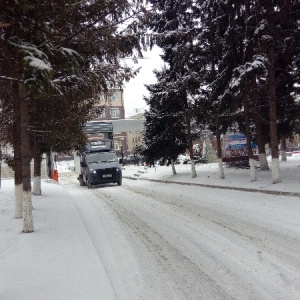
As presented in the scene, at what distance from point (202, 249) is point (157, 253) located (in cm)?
83

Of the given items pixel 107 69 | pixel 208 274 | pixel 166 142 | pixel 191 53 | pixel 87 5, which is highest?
pixel 191 53

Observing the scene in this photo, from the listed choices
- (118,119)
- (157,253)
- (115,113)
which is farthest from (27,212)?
(115,113)

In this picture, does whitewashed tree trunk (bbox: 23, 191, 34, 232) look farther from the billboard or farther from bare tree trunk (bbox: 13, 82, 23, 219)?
the billboard

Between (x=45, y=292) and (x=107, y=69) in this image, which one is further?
(x=107, y=69)

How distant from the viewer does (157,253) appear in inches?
259

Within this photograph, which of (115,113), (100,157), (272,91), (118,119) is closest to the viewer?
(272,91)

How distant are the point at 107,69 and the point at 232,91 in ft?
22.8

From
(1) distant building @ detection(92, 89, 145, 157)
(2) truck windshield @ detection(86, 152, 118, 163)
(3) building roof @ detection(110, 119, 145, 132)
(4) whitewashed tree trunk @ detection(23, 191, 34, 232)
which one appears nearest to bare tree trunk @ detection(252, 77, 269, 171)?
(1) distant building @ detection(92, 89, 145, 157)

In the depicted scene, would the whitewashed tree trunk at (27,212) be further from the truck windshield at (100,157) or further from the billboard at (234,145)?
the billboard at (234,145)

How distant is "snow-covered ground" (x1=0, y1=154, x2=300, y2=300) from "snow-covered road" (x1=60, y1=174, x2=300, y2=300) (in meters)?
0.01

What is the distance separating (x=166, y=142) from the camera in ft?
80.2

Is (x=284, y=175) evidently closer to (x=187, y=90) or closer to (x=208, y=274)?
(x=187, y=90)

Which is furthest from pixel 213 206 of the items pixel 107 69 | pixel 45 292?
pixel 45 292

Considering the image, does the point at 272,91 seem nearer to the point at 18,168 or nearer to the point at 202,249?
the point at 202,249
